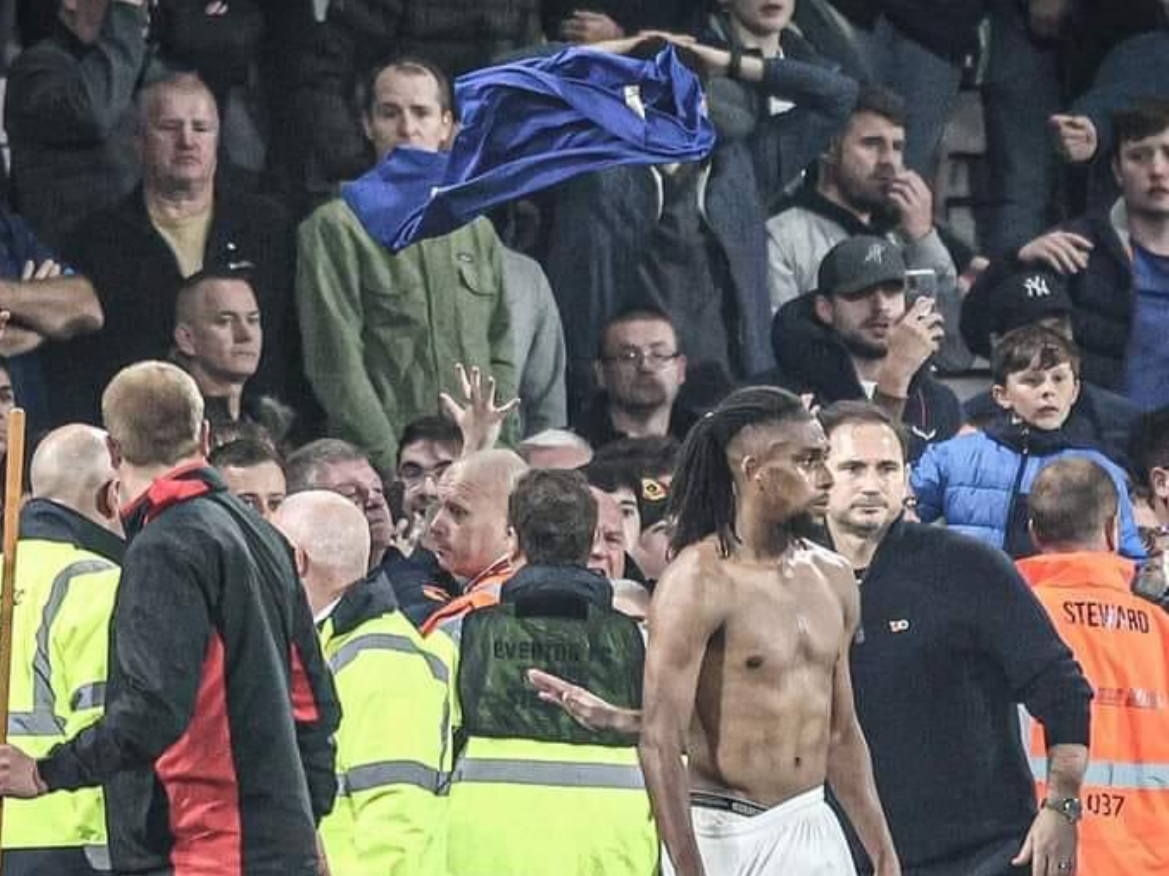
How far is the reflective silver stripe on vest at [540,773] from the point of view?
8.41 metres

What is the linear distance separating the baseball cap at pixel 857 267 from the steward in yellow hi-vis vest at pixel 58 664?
168 inches

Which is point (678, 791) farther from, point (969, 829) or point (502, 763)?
point (969, 829)

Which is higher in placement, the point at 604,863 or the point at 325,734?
the point at 325,734

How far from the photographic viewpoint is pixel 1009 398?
37.1 ft

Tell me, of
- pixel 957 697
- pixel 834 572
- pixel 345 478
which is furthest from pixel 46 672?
pixel 957 697

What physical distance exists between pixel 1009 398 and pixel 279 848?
4662mm

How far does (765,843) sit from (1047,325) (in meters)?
4.85

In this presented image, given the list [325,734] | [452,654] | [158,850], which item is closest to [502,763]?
[452,654]

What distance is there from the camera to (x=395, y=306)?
11.5 meters

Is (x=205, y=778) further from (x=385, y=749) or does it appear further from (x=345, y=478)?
(x=345, y=478)

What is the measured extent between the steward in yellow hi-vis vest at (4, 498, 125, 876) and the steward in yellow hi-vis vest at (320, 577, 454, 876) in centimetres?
60

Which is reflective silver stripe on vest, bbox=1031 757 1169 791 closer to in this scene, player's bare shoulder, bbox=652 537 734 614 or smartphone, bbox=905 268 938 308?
player's bare shoulder, bbox=652 537 734 614

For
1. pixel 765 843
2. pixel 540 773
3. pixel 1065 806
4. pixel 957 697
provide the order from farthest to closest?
1. pixel 957 697
2. pixel 1065 806
3. pixel 540 773
4. pixel 765 843

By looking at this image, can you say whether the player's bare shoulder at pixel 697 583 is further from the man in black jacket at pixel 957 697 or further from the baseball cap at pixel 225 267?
the baseball cap at pixel 225 267
